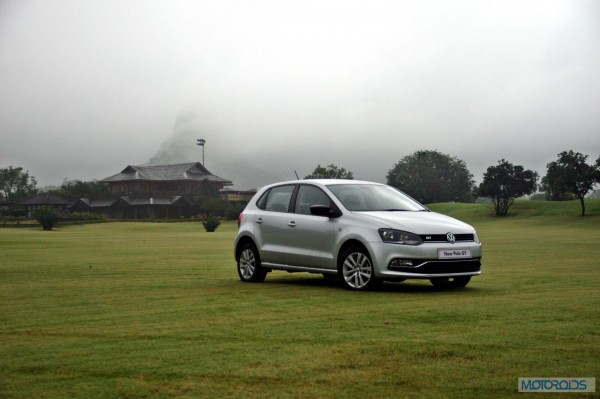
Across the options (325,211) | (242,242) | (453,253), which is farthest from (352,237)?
(242,242)

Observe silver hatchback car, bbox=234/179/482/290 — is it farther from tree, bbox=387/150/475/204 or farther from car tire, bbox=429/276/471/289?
tree, bbox=387/150/475/204

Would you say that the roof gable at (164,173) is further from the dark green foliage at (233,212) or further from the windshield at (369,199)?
the windshield at (369,199)

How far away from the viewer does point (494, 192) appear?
10094 centimetres

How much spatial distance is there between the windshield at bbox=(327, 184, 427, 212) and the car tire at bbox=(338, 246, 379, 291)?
0.85 m

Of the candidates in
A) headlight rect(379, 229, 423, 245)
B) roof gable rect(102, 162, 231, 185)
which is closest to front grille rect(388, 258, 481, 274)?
headlight rect(379, 229, 423, 245)

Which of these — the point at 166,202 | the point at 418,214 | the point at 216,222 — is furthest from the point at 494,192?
the point at 418,214

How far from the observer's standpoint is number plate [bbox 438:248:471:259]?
1273 centimetres

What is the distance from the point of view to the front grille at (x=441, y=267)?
1262cm

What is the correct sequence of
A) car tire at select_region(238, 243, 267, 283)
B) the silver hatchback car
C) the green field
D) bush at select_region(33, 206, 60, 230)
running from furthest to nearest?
1. bush at select_region(33, 206, 60, 230)
2. car tire at select_region(238, 243, 267, 283)
3. the silver hatchback car
4. the green field

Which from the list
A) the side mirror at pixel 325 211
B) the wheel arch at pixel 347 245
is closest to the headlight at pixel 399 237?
the wheel arch at pixel 347 245

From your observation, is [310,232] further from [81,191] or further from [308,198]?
A: [81,191]

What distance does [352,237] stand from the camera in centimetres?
1321

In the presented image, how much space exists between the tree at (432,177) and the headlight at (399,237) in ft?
420

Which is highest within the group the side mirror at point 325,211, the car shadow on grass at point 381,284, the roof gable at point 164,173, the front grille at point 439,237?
the roof gable at point 164,173
